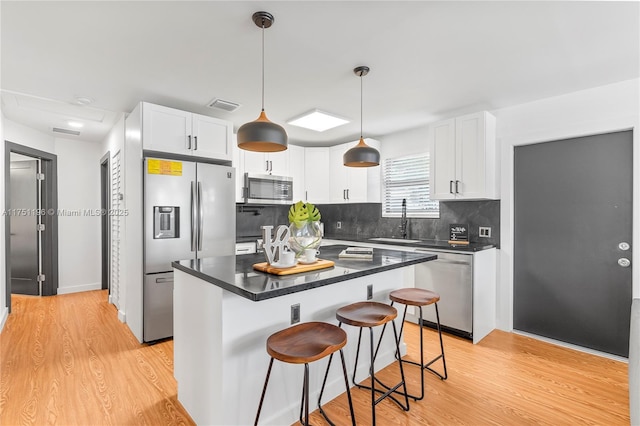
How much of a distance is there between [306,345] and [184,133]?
2582mm

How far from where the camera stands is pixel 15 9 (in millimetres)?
1760

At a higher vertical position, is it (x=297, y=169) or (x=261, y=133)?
(x=297, y=169)

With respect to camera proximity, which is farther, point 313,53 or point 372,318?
point 313,53

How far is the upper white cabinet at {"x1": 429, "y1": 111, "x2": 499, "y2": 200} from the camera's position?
10.8 feet

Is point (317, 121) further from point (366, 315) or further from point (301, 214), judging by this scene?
point (366, 315)

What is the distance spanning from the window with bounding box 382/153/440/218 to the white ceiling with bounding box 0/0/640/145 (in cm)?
98

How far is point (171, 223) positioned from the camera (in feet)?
10.3

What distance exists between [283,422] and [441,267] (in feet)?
7.08

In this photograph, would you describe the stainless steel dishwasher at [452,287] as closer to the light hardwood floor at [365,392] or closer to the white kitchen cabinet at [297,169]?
the light hardwood floor at [365,392]

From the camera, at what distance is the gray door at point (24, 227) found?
15.2ft

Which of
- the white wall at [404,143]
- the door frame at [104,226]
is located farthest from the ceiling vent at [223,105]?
the door frame at [104,226]

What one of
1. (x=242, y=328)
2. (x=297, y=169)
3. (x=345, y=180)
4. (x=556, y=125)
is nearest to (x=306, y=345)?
(x=242, y=328)

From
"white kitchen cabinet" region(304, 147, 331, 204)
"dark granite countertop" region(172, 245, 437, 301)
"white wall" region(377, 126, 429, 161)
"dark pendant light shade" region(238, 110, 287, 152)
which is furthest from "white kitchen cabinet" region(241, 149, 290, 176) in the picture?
"dark pendant light shade" region(238, 110, 287, 152)

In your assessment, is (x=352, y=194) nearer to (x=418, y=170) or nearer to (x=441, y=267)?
(x=418, y=170)
